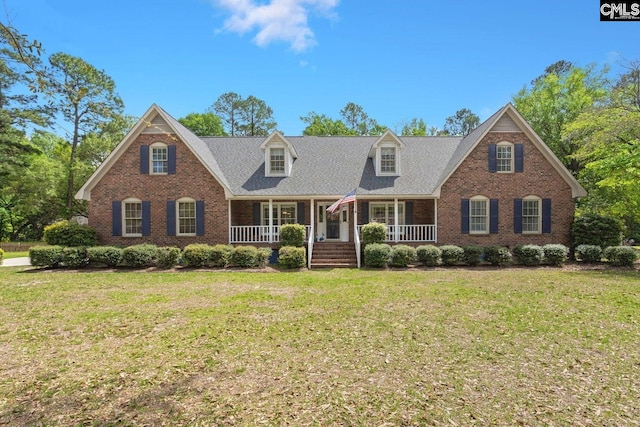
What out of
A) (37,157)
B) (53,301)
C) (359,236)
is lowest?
(53,301)

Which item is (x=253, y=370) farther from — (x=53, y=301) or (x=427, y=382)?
(x=53, y=301)

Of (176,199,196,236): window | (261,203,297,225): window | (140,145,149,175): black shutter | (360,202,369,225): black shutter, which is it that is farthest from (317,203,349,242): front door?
(140,145,149,175): black shutter

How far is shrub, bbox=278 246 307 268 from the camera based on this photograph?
1404 centimetres

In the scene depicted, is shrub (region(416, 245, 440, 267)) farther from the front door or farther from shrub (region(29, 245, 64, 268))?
shrub (region(29, 245, 64, 268))

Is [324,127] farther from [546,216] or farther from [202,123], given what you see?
[546,216]

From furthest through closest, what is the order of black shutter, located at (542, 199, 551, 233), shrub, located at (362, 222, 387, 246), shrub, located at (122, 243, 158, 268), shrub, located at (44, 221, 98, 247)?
black shutter, located at (542, 199, 551, 233), shrub, located at (362, 222, 387, 246), shrub, located at (44, 221, 98, 247), shrub, located at (122, 243, 158, 268)

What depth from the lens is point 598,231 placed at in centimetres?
1526

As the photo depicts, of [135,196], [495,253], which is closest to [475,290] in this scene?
[495,253]

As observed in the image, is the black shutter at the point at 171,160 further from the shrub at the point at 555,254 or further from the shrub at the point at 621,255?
the shrub at the point at 621,255

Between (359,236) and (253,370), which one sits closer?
(253,370)

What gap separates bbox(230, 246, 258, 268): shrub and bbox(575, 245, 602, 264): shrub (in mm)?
14796

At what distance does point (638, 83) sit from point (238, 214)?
22.0 metres

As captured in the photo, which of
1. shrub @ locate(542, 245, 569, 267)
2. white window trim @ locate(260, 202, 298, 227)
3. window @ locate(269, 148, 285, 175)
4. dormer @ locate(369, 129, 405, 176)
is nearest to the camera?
shrub @ locate(542, 245, 569, 267)

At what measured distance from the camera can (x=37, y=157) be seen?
3278 centimetres
